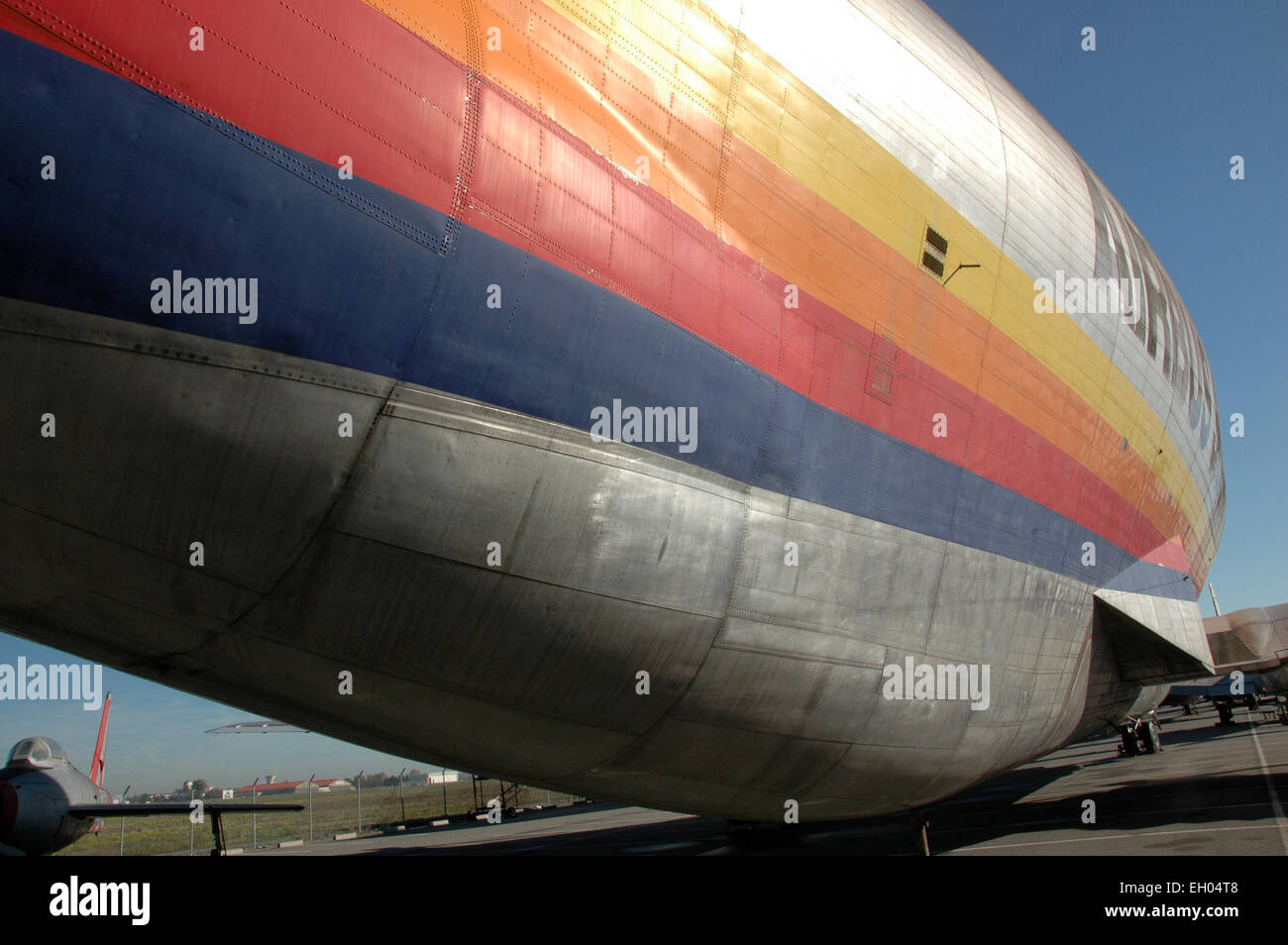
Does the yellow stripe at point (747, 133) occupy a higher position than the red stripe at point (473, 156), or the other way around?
the yellow stripe at point (747, 133)

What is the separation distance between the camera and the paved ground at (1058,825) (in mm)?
10211

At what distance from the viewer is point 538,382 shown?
13.2ft

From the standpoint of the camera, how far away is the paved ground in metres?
10.2

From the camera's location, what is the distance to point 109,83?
299cm

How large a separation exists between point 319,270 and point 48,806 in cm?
1967

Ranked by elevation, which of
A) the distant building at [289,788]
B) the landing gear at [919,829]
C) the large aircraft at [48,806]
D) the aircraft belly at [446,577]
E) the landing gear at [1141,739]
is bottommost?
the distant building at [289,788]

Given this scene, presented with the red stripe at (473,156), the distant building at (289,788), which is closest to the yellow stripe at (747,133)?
the red stripe at (473,156)

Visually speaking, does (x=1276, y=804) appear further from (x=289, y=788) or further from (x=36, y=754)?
(x=289, y=788)

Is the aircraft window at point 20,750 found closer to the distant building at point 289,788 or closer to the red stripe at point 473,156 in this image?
the red stripe at point 473,156
